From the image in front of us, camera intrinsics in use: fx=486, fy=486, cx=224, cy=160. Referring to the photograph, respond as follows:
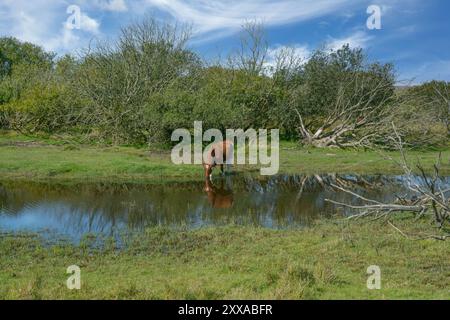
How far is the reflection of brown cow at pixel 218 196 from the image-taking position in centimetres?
1284

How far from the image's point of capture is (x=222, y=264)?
→ 298 inches

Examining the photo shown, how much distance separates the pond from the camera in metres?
10.7

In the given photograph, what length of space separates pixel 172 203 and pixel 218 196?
1.52 m

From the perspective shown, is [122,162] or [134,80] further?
[134,80]

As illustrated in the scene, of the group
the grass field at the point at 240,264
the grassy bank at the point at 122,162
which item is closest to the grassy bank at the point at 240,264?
the grass field at the point at 240,264

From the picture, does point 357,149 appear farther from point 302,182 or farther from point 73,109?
point 73,109

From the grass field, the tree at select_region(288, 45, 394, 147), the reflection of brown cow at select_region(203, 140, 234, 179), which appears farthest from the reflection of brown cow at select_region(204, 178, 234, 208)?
the tree at select_region(288, 45, 394, 147)

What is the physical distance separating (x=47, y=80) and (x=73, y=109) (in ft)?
26.5

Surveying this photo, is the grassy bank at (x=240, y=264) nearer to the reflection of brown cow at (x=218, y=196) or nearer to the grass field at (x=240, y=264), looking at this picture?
the grass field at (x=240, y=264)

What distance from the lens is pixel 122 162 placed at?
18.7 m

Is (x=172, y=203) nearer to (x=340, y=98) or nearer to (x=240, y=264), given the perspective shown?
(x=240, y=264)

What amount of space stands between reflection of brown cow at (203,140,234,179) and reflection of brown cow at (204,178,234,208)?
0.48m

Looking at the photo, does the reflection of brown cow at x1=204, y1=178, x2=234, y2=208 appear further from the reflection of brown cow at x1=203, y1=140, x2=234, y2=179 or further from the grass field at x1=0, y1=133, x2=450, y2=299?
the grass field at x1=0, y1=133, x2=450, y2=299

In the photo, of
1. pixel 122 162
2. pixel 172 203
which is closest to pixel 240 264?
pixel 172 203
